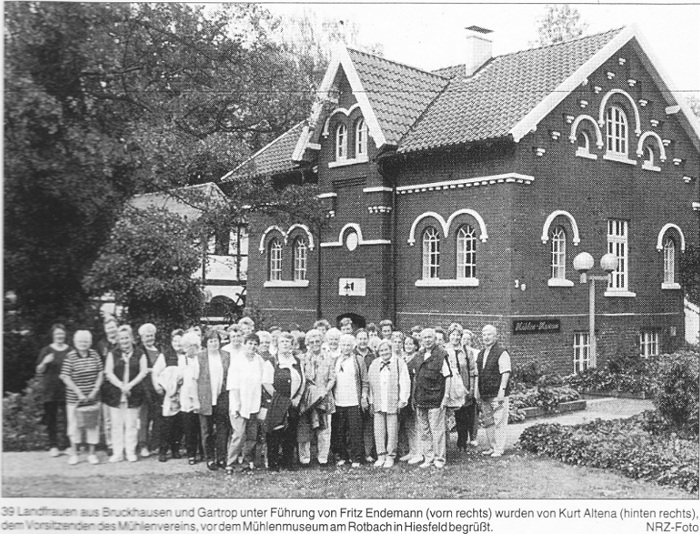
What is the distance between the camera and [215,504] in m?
7.63

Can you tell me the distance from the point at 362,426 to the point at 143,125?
17.7 feet

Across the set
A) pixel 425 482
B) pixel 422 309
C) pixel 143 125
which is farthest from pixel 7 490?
pixel 422 309

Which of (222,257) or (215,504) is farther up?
(222,257)

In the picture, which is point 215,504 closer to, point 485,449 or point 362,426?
point 362,426

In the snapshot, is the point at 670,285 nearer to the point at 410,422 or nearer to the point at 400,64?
the point at 400,64

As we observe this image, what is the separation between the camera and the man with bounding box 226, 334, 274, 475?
8289 millimetres

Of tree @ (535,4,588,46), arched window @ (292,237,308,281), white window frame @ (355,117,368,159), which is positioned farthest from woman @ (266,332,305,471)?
tree @ (535,4,588,46)

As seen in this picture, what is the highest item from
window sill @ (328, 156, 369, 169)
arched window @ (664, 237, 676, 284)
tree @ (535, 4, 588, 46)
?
tree @ (535, 4, 588, 46)

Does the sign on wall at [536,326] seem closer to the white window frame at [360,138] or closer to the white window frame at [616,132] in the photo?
the white window frame at [616,132]

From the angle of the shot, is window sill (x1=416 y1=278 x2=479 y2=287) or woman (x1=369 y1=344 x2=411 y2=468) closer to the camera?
woman (x1=369 y1=344 x2=411 y2=468)

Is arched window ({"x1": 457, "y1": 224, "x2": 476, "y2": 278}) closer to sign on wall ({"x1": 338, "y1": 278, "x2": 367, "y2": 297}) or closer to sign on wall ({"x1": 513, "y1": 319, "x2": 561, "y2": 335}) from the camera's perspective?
sign on wall ({"x1": 513, "y1": 319, "x2": 561, "y2": 335})

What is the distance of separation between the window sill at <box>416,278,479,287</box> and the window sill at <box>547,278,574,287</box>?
149 cm

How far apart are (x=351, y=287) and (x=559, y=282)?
4309 mm

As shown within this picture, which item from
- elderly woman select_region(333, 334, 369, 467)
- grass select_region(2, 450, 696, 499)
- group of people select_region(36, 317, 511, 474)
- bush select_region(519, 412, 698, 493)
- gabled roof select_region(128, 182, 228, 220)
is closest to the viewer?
grass select_region(2, 450, 696, 499)
